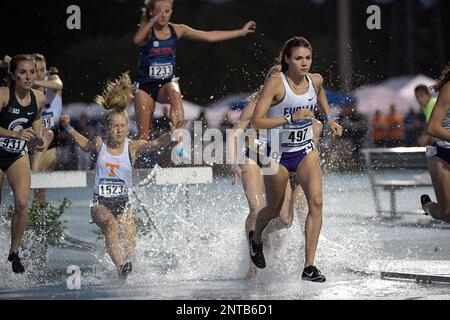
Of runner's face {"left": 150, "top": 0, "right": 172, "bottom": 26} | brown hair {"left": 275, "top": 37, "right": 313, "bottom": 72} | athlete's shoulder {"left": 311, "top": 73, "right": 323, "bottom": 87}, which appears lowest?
athlete's shoulder {"left": 311, "top": 73, "right": 323, "bottom": 87}

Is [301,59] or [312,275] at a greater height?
[301,59]

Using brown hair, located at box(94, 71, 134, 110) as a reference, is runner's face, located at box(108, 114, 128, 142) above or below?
below

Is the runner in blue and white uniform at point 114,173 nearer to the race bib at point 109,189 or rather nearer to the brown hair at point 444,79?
the race bib at point 109,189

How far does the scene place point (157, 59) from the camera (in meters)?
9.80

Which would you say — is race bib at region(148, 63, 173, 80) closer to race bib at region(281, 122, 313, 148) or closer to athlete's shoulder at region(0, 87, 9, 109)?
athlete's shoulder at region(0, 87, 9, 109)

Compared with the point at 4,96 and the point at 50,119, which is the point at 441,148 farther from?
the point at 50,119

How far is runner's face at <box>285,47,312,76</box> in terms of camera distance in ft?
23.5

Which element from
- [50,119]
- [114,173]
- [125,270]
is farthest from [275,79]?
[50,119]

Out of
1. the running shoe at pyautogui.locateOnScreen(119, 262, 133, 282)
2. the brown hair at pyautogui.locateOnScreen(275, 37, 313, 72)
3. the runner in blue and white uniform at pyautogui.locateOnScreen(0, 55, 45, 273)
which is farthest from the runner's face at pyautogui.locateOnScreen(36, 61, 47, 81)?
the brown hair at pyautogui.locateOnScreen(275, 37, 313, 72)

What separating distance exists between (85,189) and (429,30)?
9.58 m

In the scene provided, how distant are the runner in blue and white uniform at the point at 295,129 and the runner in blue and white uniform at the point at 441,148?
758 mm

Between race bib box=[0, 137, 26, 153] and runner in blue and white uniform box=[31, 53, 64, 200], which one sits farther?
runner in blue and white uniform box=[31, 53, 64, 200]

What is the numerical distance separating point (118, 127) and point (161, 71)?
1.88 meters
